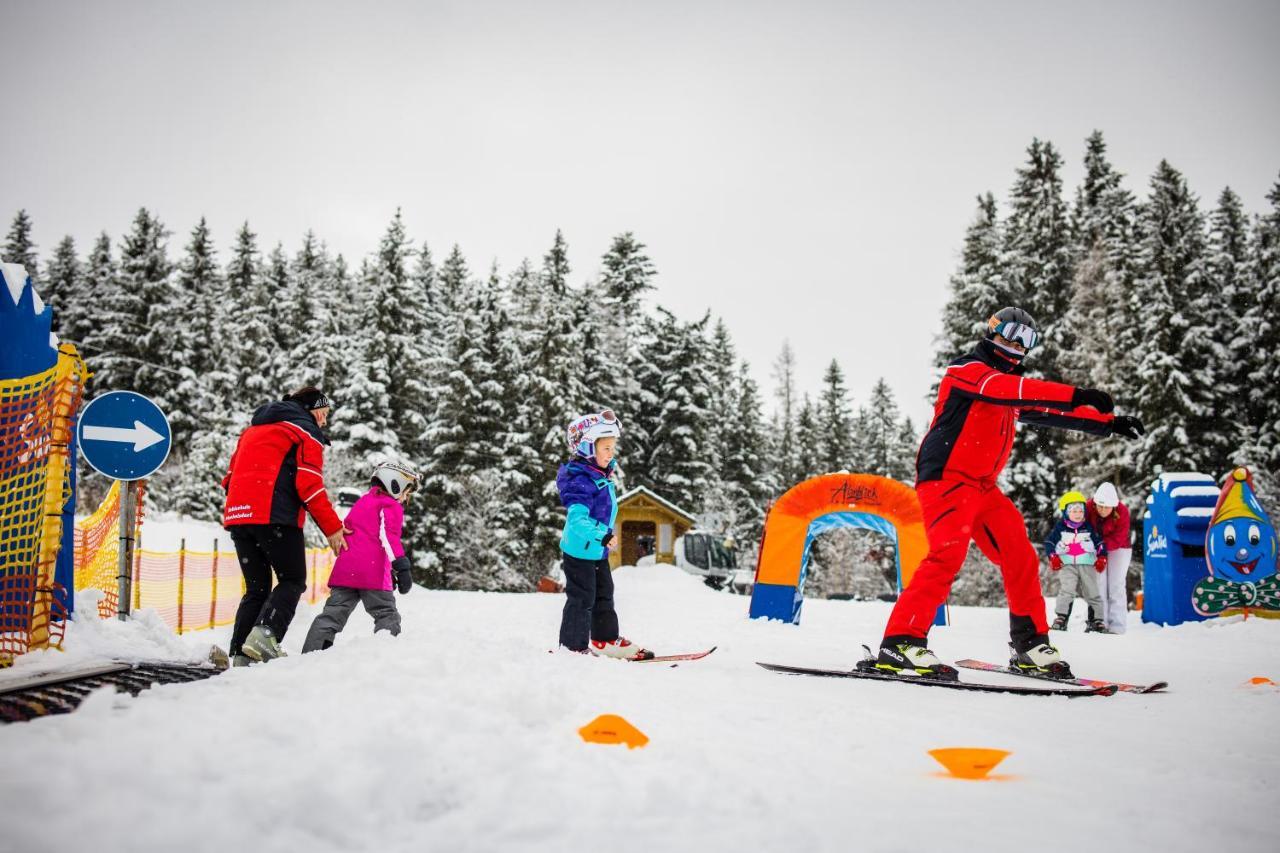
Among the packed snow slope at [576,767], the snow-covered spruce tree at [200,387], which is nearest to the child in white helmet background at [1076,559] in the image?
the packed snow slope at [576,767]

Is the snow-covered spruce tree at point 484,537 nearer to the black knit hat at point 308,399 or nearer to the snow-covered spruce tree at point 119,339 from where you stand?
the snow-covered spruce tree at point 119,339

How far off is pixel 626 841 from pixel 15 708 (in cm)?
242

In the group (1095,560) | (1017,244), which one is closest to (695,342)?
(1017,244)

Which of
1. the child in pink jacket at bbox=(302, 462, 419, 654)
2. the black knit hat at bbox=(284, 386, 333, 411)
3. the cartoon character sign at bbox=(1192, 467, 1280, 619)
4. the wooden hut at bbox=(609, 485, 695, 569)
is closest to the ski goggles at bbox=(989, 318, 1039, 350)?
the child in pink jacket at bbox=(302, 462, 419, 654)

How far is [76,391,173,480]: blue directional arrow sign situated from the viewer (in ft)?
21.1

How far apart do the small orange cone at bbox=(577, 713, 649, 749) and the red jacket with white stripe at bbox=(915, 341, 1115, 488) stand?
3.03 meters

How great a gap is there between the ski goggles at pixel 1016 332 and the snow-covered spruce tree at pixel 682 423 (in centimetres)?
3471

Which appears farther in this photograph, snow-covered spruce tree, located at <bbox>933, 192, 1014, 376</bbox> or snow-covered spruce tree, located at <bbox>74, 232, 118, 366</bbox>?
snow-covered spruce tree, located at <bbox>74, 232, 118, 366</bbox>

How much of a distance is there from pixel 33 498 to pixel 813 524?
924 cm

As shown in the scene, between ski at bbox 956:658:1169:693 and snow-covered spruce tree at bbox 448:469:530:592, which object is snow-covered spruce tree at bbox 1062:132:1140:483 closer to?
snow-covered spruce tree at bbox 448:469:530:592

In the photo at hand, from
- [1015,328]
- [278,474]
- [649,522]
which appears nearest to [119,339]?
[649,522]

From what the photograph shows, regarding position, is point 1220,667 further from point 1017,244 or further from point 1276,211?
point 1276,211

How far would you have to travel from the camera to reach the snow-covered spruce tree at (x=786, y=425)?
53000 mm

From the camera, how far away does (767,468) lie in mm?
54438
